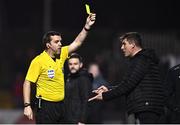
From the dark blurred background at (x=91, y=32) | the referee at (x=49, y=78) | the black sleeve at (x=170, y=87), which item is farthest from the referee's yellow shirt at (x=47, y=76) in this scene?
the dark blurred background at (x=91, y=32)

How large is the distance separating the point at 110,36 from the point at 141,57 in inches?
616

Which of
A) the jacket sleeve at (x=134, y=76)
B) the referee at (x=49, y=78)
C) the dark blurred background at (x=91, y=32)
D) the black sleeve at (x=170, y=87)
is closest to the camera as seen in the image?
the jacket sleeve at (x=134, y=76)

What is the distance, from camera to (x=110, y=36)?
2519 cm

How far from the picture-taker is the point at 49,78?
984 centimetres

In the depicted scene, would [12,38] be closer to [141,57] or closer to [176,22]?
[176,22]

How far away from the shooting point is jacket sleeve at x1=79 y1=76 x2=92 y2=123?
38.1ft

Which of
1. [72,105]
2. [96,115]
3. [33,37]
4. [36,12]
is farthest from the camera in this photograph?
[36,12]

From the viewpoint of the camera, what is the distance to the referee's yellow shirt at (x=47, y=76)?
32.1 ft

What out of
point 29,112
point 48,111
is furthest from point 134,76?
point 29,112

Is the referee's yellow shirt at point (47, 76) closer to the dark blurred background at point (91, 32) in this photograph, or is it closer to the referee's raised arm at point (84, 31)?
the referee's raised arm at point (84, 31)

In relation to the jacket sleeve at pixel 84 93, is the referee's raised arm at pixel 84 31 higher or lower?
higher

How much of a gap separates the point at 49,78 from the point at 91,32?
1538 cm

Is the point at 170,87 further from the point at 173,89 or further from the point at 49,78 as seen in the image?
the point at 49,78

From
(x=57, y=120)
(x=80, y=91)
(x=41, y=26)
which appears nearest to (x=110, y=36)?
(x=41, y=26)
